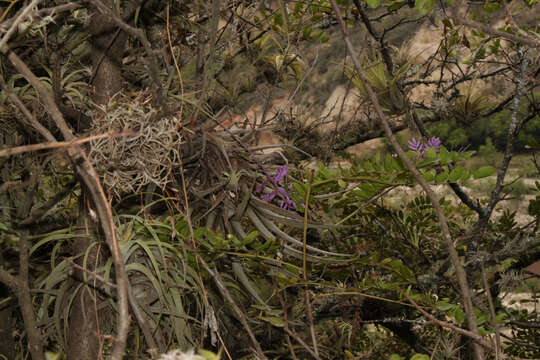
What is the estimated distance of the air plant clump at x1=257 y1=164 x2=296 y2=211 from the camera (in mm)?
644

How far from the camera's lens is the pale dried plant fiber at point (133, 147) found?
56 centimetres

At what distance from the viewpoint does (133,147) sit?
0.58 m

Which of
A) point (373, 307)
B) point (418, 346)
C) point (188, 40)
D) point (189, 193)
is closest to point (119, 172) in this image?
point (189, 193)

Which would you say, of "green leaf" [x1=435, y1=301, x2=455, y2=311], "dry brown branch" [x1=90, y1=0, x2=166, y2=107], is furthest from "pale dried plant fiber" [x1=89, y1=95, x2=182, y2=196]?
"green leaf" [x1=435, y1=301, x2=455, y2=311]

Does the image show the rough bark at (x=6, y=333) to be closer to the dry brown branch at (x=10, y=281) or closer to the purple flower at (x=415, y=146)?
the dry brown branch at (x=10, y=281)

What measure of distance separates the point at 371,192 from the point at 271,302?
0.25 meters

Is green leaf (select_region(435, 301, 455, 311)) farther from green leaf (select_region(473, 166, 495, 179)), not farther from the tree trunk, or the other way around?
the tree trunk

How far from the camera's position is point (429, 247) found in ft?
3.95

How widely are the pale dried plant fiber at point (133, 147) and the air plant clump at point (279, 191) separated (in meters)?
0.13

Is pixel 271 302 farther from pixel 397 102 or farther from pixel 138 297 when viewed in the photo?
pixel 397 102

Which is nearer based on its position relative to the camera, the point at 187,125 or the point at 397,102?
the point at 187,125

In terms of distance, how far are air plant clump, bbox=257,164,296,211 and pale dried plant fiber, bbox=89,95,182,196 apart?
5.0 inches

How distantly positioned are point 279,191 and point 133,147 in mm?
199

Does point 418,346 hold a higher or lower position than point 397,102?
lower
